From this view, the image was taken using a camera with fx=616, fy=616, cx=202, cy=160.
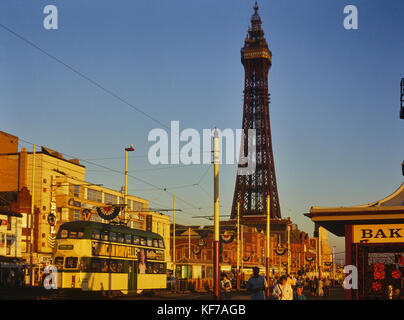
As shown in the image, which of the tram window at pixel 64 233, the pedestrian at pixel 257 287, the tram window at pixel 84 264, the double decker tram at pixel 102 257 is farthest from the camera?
the tram window at pixel 64 233

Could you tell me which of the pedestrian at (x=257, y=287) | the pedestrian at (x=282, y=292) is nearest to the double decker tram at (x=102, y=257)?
the pedestrian at (x=282, y=292)

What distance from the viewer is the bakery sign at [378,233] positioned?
26.0 metres

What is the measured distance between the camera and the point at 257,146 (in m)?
170

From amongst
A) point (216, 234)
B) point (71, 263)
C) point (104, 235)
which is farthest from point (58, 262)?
point (216, 234)

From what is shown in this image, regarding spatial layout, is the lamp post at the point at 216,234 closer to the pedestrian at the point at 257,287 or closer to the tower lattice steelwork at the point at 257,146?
the pedestrian at the point at 257,287

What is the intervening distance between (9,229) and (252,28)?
131m

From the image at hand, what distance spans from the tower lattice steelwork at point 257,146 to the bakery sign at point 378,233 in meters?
138

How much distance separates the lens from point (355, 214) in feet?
84.4

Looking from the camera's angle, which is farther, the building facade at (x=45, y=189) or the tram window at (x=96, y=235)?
the building facade at (x=45, y=189)

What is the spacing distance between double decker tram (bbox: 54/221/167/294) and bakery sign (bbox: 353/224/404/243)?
15553mm

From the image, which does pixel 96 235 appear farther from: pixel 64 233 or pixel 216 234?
pixel 216 234

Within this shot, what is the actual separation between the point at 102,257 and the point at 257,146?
447ft
